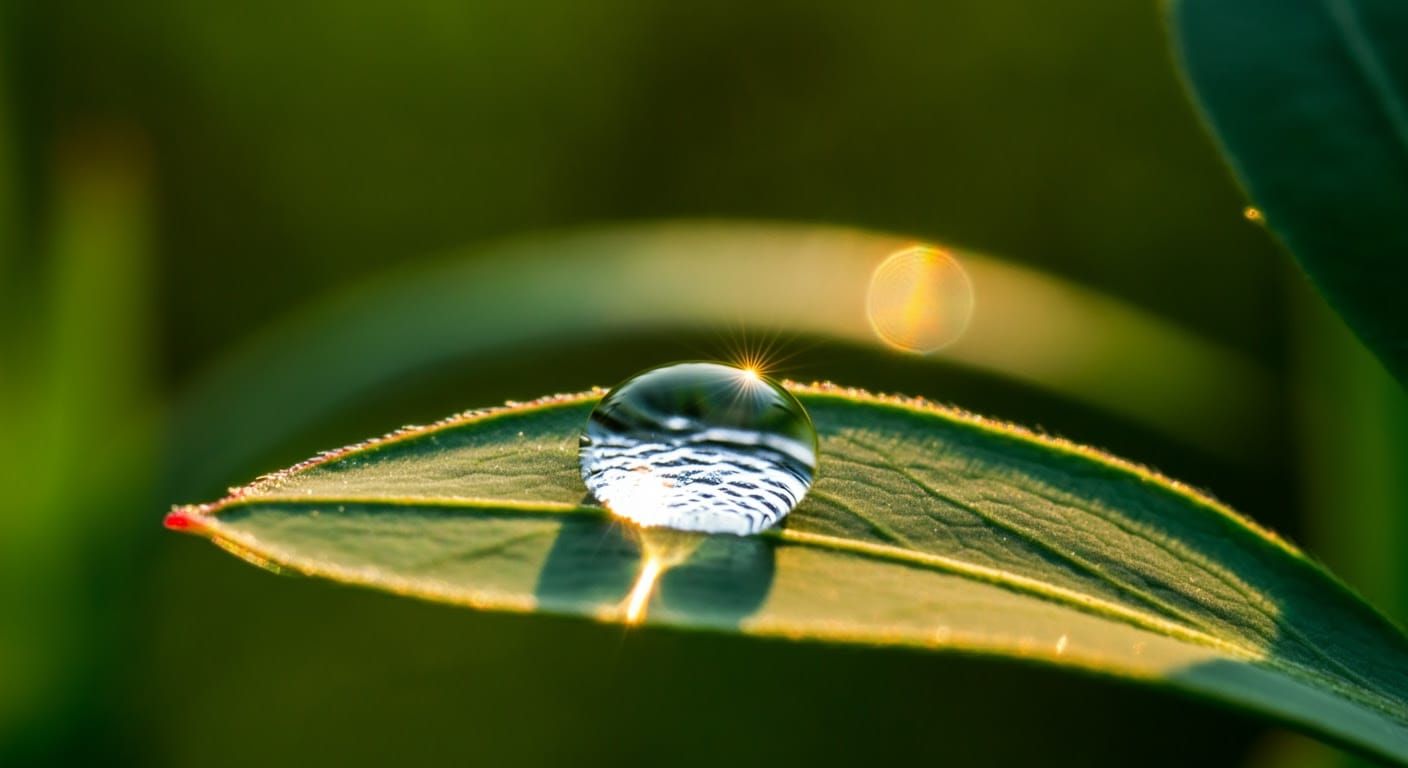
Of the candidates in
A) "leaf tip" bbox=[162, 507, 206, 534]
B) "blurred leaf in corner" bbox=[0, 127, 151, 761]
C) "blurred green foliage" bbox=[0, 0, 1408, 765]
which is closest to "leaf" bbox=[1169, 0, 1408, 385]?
"leaf tip" bbox=[162, 507, 206, 534]

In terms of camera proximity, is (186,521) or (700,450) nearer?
(186,521)

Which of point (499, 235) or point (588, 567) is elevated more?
point (499, 235)

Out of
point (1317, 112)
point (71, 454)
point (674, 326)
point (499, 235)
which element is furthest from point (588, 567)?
point (499, 235)

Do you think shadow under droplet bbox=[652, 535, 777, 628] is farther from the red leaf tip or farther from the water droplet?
the red leaf tip

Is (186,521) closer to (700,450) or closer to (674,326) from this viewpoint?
(700,450)

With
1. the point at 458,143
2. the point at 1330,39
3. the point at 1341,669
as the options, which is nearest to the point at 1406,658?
the point at 1341,669
